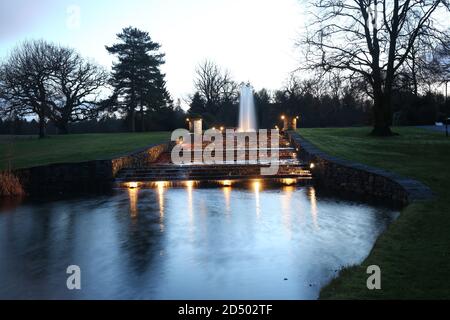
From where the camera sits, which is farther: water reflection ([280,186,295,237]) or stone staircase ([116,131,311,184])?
stone staircase ([116,131,311,184])

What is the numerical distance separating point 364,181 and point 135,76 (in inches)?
1639

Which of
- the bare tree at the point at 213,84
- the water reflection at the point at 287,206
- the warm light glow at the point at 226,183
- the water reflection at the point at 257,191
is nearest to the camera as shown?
the water reflection at the point at 287,206

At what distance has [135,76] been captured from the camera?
5134 cm


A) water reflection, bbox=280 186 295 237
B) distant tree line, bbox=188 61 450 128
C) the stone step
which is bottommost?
water reflection, bbox=280 186 295 237

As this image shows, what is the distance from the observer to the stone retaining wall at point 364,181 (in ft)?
36.7

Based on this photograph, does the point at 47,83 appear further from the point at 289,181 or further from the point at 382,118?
the point at 289,181

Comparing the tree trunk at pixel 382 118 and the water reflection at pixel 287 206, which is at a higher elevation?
the tree trunk at pixel 382 118

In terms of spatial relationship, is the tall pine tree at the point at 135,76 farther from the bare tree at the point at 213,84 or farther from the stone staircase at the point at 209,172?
the stone staircase at the point at 209,172

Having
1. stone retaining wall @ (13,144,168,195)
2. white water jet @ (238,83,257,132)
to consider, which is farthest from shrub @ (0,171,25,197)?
white water jet @ (238,83,257,132)

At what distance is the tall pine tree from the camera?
168 feet

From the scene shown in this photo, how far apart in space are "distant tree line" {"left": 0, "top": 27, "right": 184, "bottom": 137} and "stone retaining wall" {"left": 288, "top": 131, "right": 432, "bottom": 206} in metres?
29.0

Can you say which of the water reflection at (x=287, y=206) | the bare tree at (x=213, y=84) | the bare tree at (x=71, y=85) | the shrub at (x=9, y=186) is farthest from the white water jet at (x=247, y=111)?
the water reflection at (x=287, y=206)

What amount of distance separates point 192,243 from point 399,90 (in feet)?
76.2

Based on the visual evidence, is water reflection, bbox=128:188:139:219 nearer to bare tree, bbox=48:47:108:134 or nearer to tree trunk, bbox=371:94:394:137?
tree trunk, bbox=371:94:394:137
